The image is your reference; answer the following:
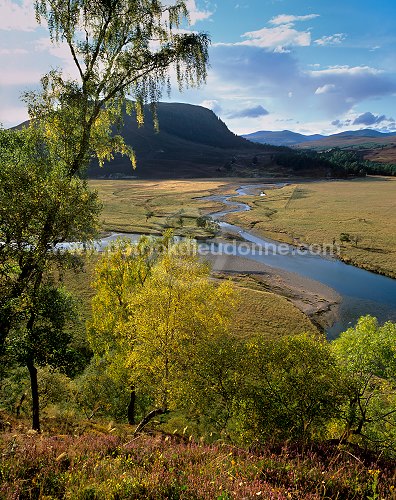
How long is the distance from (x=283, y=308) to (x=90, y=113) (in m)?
43.2

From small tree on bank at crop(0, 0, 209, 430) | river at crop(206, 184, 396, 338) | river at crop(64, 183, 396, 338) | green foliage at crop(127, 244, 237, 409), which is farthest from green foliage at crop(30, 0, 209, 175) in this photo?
river at crop(206, 184, 396, 338)

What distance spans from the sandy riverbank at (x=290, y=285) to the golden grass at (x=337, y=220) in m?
18.0

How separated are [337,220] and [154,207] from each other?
228 ft

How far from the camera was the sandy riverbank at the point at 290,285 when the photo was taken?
164ft

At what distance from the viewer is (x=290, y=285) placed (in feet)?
198

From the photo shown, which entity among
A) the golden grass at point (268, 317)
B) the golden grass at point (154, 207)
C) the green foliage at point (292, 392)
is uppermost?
the golden grass at point (154, 207)

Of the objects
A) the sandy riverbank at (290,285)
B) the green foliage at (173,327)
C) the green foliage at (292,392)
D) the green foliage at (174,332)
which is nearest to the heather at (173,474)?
the green foliage at (292,392)

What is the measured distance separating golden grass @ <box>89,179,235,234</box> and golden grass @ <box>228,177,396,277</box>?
18143 mm

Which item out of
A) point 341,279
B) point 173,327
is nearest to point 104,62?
point 173,327

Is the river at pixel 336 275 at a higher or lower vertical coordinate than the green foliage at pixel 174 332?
lower

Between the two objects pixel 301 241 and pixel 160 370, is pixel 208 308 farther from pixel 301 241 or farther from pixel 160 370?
pixel 301 241

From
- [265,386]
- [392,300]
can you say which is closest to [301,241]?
[392,300]

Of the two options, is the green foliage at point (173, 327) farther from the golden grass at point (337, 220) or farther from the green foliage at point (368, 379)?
the golden grass at point (337, 220)

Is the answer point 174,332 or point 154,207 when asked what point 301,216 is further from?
point 174,332
